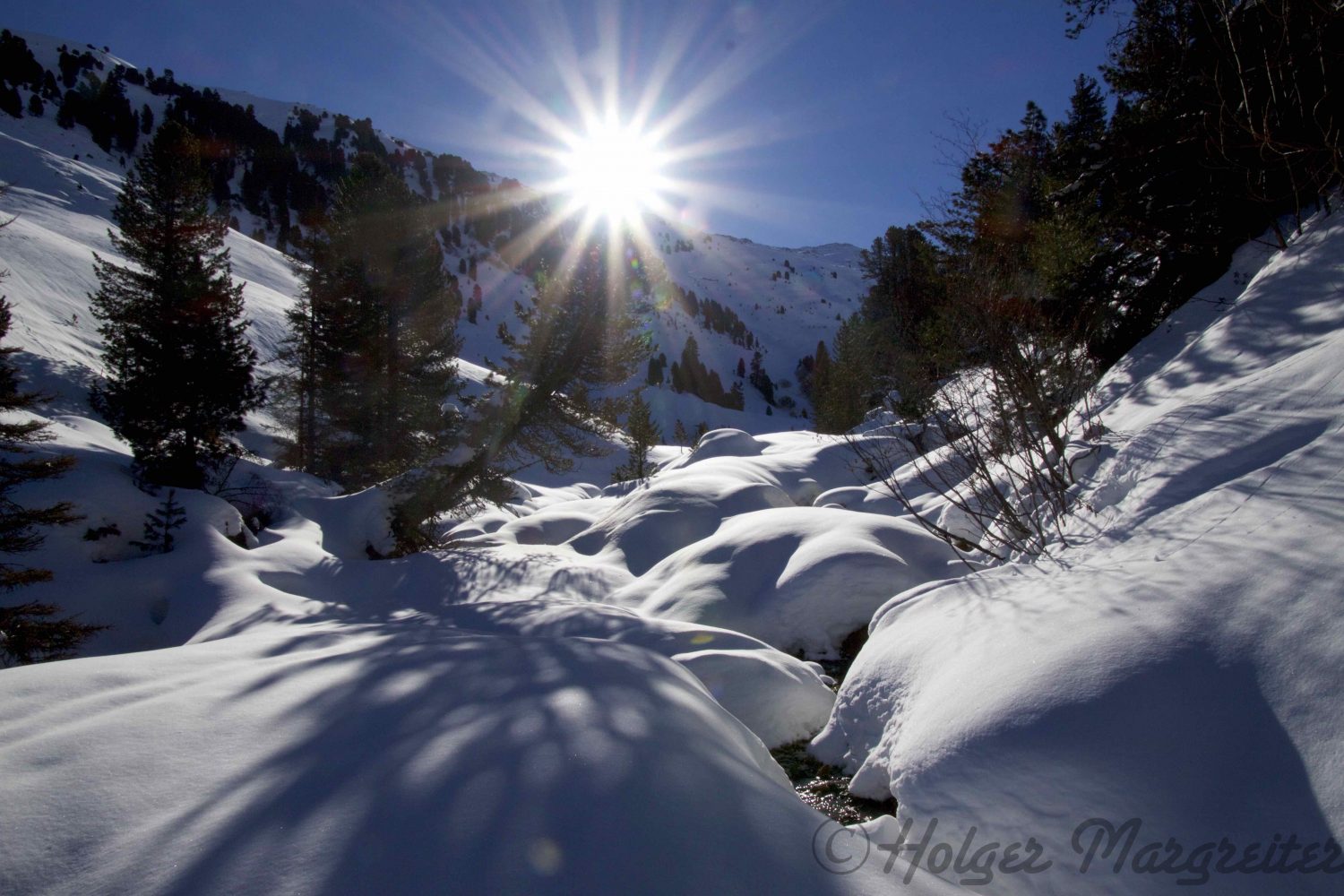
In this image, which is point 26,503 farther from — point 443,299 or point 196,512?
point 443,299

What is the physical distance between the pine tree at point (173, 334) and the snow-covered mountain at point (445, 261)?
3.14m

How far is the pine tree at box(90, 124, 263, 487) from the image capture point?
13.8m

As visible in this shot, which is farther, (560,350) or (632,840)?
(560,350)

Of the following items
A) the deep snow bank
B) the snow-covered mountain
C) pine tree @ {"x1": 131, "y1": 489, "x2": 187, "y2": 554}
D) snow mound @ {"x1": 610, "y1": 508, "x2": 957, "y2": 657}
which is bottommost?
snow mound @ {"x1": 610, "y1": 508, "x2": 957, "y2": 657}

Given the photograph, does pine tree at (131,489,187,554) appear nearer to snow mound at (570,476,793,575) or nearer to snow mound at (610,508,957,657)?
snow mound at (570,476,793,575)

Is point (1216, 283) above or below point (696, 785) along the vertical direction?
above

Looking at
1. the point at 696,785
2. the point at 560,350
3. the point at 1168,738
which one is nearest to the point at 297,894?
the point at 696,785

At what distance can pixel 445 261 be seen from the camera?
257 feet

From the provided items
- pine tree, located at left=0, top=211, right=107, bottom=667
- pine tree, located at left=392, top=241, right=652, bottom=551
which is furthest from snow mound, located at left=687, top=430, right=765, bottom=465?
pine tree, located at left=0, top=211, right=107, bottom=667

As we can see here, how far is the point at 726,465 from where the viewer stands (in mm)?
16703

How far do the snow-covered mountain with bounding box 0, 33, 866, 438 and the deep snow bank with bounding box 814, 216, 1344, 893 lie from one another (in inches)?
586

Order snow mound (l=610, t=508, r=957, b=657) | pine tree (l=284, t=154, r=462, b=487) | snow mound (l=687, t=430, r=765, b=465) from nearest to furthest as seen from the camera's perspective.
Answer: snow mound (l=610, t=508, r=957, b=657) < pine tree (l=284, t=154, r=462, b=487) < snow mound (l=687, t=430, r=765, b=465)

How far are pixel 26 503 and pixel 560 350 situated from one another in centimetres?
1071

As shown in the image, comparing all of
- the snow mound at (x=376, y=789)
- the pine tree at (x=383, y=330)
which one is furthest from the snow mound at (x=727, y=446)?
the snow mound at (x=376, y=789)
